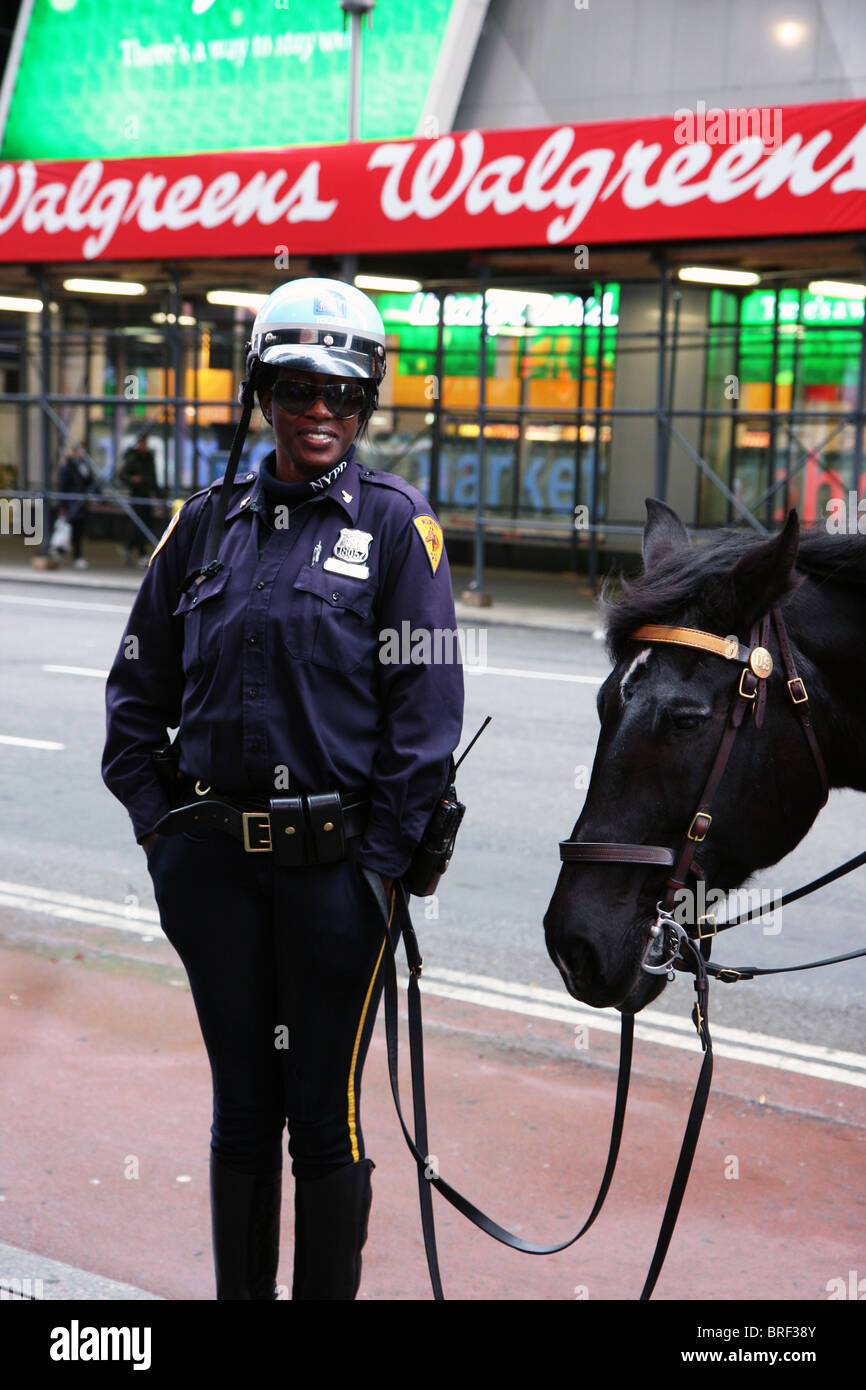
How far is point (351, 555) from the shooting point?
2.82 m

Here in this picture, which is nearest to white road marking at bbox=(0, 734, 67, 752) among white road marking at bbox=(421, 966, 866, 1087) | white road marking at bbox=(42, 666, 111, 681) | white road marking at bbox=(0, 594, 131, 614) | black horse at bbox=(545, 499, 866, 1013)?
white road marking at bbox=(42, 666, 111, 681)

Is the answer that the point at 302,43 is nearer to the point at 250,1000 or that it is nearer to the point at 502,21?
the point at 502,21

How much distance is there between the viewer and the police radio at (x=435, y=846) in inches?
112

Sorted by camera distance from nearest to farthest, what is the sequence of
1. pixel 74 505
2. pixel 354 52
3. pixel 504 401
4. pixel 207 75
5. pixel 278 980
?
pixel 278 980
pixel 354 52
pixel 74 505
pixel 504 401
pixel 207 75

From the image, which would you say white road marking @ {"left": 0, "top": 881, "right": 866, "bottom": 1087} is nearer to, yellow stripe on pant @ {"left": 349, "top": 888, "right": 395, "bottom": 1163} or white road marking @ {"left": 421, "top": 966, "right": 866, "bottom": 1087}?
white road marking @ {"left": 421, "top": 966, "right": 866, "bottom": 1087}

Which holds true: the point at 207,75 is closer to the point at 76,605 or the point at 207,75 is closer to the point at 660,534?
the point at 76,605

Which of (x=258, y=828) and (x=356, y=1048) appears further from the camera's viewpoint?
(x=356, y=1048)

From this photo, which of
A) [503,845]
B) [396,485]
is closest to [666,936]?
[396,485]

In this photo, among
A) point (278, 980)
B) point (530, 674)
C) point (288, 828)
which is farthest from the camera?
point (530, 674)

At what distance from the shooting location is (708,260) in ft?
54.6

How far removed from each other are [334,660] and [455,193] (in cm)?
1485

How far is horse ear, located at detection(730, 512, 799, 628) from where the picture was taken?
243cm

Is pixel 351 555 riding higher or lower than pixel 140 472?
lower

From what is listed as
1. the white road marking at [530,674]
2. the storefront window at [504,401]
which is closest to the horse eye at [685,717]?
the white road marking at [530,674]
